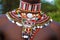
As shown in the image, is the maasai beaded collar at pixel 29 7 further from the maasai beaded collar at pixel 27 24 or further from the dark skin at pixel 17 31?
the dark skin at pixel 17 31

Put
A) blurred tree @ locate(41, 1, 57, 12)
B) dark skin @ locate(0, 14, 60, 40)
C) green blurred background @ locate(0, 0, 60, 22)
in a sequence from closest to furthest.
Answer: dark skin @ locate(0, 14, 60, 40), green blurred background @ locate(0, 0, 60, 22), blurred tree @ locate(41, 1, 57, 12)

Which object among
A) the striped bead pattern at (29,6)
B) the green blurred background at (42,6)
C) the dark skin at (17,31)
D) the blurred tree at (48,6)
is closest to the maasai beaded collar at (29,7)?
the striped bead pattern at (29,6)

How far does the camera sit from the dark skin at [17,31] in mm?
3016

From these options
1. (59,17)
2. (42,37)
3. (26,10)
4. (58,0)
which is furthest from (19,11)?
(58,0)

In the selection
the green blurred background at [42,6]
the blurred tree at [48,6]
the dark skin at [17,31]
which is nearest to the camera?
the dark skin at [17,31]

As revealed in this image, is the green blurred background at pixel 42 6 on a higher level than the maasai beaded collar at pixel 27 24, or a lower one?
lower

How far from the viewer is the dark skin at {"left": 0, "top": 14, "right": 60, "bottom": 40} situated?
3016 mm

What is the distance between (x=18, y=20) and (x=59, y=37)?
447 millimetres

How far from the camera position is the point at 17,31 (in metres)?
3.04

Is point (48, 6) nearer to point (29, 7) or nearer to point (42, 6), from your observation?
point (42, 6)

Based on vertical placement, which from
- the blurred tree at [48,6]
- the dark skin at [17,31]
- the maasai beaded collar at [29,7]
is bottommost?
the blurred tree at [48,6]

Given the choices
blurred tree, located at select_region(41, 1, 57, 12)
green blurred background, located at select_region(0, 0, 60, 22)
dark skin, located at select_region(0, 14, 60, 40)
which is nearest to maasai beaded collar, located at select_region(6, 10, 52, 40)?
dark skin, located at select_region(0, 14, 60, 40)

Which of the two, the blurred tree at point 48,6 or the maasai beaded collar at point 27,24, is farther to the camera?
the blurred tree at point 48,6

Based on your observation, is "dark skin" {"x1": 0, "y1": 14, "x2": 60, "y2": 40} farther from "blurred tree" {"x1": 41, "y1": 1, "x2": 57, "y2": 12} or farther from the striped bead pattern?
"blurred tree" {"x1": 41, "y1": 1, "x2": 57, "y2": 12}
